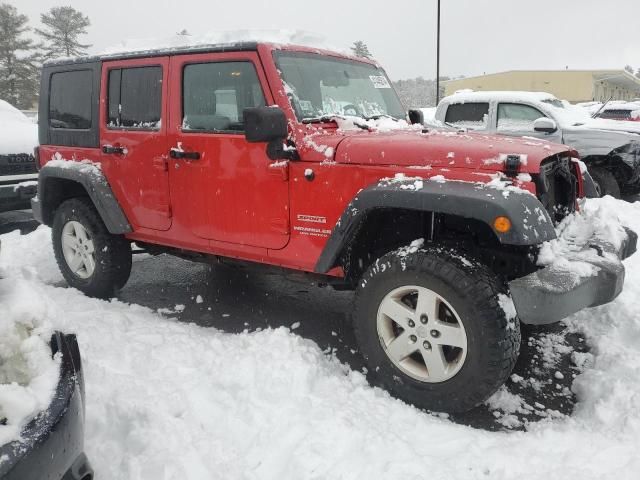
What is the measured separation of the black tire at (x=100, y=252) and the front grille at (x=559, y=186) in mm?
3312

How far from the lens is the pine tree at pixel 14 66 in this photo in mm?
37056

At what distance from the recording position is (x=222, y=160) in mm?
3482

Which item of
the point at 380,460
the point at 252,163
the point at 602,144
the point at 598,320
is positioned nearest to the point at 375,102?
the point at 252,163

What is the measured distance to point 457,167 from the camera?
2.72 metres

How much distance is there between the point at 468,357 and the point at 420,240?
67cm

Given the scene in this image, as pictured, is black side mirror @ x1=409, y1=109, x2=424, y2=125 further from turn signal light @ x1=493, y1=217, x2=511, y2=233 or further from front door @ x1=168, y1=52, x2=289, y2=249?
turn signal light @ x1=493, y1=217, x2=511, y2=233

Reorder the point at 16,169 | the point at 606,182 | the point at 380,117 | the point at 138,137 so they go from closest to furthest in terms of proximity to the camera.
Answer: the point at 380,117 → the point at 138,137 → the point at 16,169 → the point at 606,182

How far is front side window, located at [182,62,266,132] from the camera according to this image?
342 cm

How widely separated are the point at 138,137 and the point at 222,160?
90 centimetres

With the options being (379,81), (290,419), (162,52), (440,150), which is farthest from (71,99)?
(290,419)

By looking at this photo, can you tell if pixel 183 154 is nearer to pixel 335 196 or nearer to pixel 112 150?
pixel 112 150

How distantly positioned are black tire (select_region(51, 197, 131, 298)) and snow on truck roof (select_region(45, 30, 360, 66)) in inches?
48.9

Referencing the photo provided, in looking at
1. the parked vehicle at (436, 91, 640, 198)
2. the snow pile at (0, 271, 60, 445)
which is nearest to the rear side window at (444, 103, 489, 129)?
the parked vehicle at (436, 91, 640, 198)

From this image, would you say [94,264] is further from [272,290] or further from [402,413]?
[402,413]
